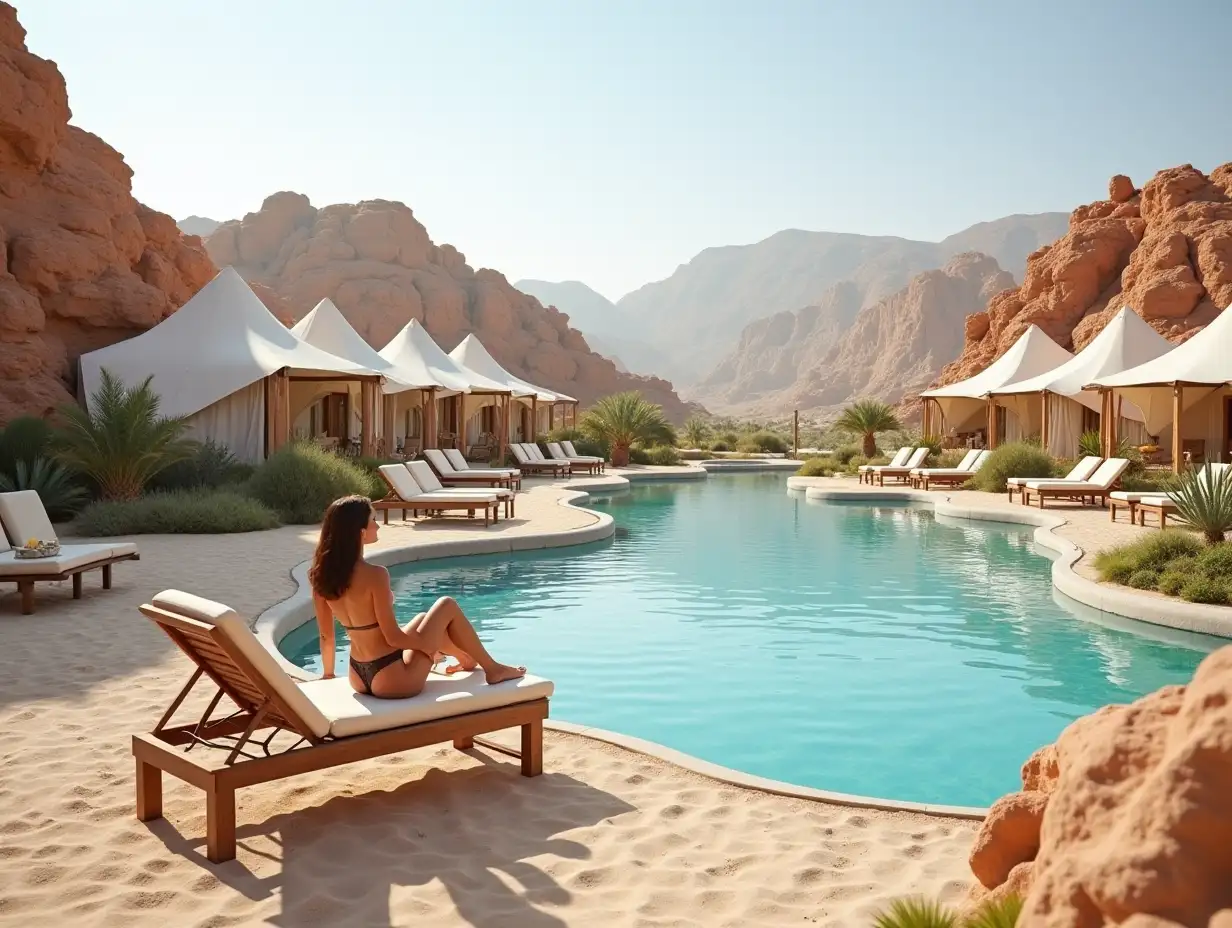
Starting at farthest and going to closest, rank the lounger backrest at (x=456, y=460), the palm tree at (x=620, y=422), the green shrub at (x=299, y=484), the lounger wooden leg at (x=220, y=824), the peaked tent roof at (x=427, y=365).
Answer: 1. the palm tree at (x=620, y=422)
2. the peaked tent roof at (x=427, y=365)
3. the lounger backrest at (x=456, y=460)
4. the green shrub at (x=299, y=484)
5. the lounger wooden leg at (x=220, y=824)

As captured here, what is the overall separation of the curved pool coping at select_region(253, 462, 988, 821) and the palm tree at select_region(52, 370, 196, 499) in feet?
15.7

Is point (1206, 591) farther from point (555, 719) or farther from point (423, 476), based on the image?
point (423, 476)

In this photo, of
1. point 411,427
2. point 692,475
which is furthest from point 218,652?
point 411,427

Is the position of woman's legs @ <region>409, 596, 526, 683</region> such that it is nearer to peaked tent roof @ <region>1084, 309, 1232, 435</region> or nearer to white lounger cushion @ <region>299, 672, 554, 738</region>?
white lounger cushion @ <region>299, 672, 554, 738</region>

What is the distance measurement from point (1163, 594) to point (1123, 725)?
751 centimetres

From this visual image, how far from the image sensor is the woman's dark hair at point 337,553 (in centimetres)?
416

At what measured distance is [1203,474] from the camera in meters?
10.5

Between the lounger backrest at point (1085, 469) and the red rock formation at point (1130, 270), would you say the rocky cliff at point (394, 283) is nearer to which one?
the red rock formation at point (1130, 270)

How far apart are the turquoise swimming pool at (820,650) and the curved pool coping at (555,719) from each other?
0.18 m

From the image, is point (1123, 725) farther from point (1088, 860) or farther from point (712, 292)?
point (712, 292)

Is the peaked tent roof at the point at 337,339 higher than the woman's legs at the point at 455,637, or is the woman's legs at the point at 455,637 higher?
the peaked tent roof at the point at 337,339

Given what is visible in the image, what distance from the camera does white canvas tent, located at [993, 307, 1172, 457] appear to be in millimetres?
24219

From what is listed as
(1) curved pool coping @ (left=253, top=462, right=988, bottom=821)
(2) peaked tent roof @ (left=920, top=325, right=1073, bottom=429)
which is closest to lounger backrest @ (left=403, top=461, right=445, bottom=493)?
(1) curved pool coping @ (left=253, top=462, right=988, bottom=821)

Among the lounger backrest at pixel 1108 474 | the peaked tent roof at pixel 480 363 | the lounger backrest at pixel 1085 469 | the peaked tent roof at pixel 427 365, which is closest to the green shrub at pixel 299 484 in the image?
the peaked tent roof at pixel 427 365
